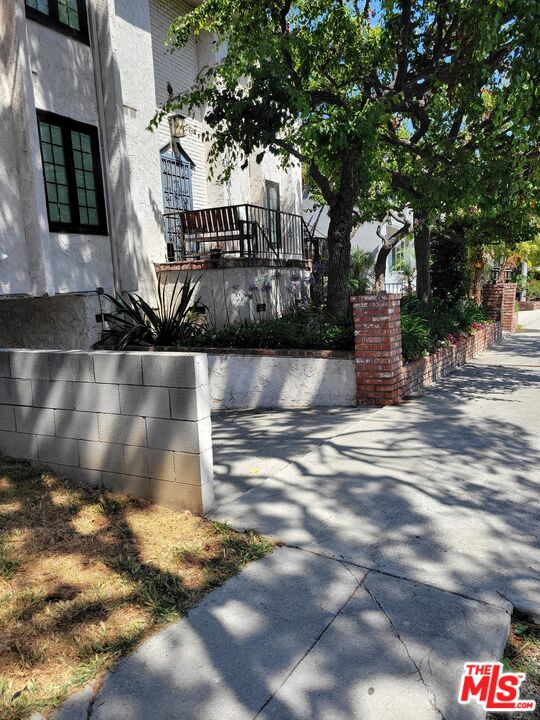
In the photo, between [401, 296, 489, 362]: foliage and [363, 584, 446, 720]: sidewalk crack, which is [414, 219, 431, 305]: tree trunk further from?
[363, 584, 446, 720]: sidewalk crack

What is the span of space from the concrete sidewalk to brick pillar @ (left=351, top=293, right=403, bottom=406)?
5.00 feet

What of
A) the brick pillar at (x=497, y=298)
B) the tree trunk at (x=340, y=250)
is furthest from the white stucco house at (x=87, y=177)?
the brick pillar at (x=497, y=298)

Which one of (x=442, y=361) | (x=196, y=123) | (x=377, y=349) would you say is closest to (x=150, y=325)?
(x=377, y=349)

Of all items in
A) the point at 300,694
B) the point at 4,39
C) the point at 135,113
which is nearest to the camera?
the point at 300,694

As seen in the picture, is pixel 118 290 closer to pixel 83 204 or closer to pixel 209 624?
pixel 83 204

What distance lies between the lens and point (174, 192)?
12305mm

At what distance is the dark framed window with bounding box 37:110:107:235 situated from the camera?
8.31 m

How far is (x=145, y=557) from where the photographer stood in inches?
130

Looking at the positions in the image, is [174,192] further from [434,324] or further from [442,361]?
[442,361]

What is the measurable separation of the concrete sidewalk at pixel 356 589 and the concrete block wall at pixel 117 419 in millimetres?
504

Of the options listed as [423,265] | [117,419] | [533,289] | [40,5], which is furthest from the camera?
[533,289]

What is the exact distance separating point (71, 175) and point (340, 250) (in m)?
4.40

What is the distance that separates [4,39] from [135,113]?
2989 millimetres

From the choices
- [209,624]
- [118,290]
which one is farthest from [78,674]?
[118,290]
